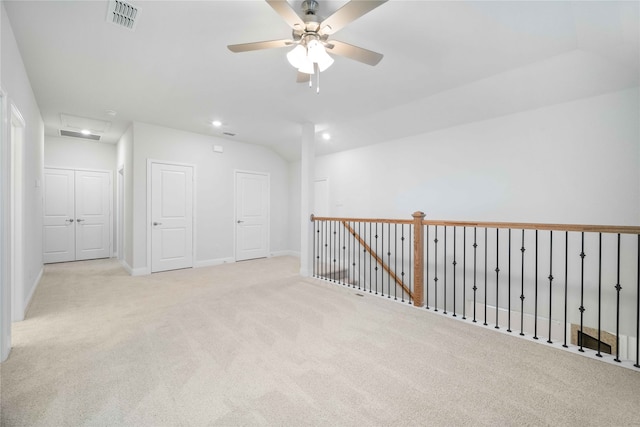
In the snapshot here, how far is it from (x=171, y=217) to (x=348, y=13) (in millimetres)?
4776

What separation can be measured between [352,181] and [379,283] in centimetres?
220

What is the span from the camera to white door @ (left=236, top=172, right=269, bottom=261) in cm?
618

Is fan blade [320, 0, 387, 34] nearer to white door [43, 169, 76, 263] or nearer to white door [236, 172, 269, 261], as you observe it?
white door [236, 172, 269, 261]

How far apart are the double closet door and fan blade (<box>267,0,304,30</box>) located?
657 centimetres

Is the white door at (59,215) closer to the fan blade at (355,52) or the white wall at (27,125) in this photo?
the white wall at (27,125)

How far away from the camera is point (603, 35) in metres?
2.30

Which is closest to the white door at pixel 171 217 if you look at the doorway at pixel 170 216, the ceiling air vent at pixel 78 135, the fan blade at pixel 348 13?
the doorway at pixel 170 216

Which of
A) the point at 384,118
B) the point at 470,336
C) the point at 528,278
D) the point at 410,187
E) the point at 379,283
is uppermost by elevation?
the point at 384,118

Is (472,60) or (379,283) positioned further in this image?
(379,283)

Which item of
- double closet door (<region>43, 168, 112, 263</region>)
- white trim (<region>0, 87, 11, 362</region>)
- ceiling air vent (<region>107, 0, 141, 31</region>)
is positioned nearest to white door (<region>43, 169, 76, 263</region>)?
double closet door (<region>43, 168, 112, 263</region>)

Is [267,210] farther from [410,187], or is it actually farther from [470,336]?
[470,336]

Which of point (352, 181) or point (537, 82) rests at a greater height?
point (537, 82)

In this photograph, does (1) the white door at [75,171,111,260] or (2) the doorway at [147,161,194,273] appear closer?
(2) the doorway at [147,161,194,273]

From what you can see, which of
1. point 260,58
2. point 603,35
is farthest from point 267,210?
point 603,35
